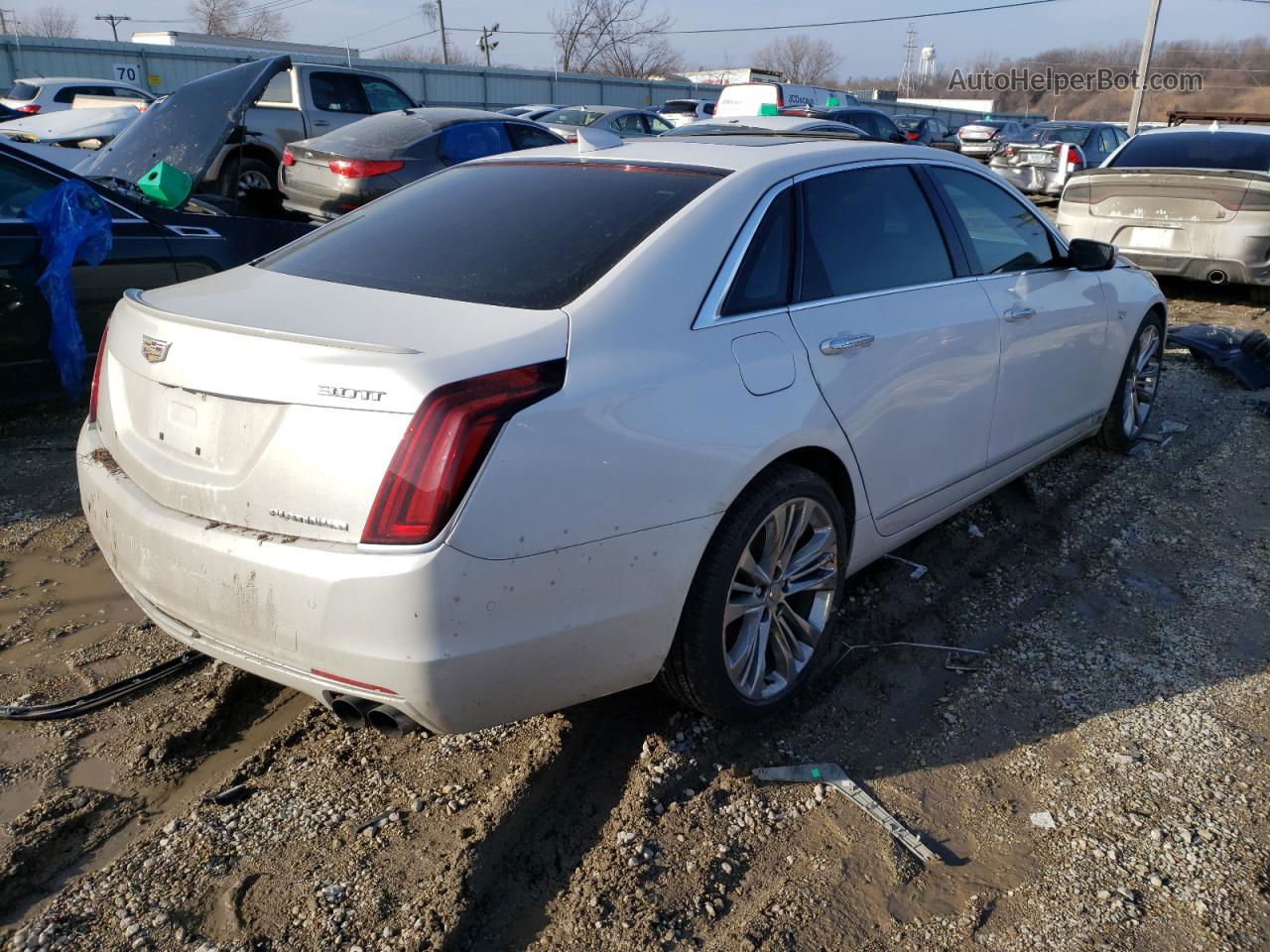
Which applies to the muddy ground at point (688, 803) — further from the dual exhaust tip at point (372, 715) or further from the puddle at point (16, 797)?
the dual exhaust tip at point (372, 715)

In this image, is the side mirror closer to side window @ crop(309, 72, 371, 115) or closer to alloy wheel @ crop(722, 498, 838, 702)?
alloy wheel @ crop(722, 498, 838, 702)

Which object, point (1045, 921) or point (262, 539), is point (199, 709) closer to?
point (262, 539)

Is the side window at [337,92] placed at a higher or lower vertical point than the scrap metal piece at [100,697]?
higher

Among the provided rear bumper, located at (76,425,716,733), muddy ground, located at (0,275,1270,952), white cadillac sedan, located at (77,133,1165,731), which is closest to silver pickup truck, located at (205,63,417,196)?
muddy ground, located at (0,275,1270,952)

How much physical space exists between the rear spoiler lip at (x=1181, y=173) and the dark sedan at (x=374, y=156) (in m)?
5.14

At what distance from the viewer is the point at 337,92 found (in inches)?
543

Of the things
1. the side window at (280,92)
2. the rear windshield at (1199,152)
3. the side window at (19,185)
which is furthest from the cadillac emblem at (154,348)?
the side window at (280,92)

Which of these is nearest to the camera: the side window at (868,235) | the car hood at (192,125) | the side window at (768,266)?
the side window at (768,266)

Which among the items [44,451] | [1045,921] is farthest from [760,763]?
[44,451]

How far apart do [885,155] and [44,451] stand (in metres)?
4.17

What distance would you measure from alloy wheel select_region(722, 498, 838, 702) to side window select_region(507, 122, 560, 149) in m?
9.24

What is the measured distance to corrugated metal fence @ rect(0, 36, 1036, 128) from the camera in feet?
101

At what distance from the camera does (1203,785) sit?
2.86 m

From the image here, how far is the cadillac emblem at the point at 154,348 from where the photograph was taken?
256 centimetres
